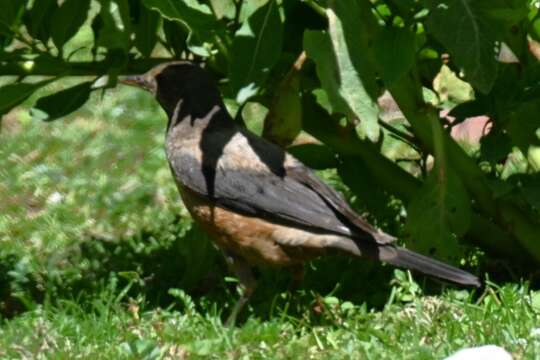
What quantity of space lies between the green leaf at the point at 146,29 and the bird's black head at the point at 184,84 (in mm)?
295

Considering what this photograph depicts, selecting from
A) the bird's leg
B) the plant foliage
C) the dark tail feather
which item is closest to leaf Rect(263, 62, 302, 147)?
the plant foliage

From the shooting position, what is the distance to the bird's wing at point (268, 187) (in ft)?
19.9

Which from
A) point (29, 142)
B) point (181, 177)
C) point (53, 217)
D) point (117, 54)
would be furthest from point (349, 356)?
point (29, 142)

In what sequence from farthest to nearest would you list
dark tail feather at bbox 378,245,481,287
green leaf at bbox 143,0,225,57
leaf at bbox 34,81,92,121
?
1. leaf at bbox 34,81,92,121
2. dark tail feather at bbox 378,245,481,287
3. green leaf at bbox 143,0,225,57

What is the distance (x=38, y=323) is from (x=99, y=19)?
1.40 m

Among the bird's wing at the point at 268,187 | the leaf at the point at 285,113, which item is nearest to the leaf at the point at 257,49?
the leaf at the point at 285,113

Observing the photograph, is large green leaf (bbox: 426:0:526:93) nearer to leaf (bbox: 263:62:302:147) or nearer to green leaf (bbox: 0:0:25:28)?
leaf (bbox: 263:62:302:147)

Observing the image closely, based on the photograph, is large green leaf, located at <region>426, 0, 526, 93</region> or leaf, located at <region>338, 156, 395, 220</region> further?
leaf, located at <region>338, 156, 395, 220</region>

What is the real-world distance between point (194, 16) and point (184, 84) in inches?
36.0

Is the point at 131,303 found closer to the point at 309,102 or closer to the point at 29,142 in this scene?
the point at 309,102

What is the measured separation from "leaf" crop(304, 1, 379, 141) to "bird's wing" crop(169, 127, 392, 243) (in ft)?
2.30

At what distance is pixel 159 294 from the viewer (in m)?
6.76

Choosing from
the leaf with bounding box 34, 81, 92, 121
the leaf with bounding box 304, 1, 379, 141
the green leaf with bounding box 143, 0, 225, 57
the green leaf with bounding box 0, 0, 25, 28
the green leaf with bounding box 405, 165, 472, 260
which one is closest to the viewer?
the leaf with bounding box 304, 1, 379, 141

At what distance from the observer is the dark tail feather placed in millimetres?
5984
